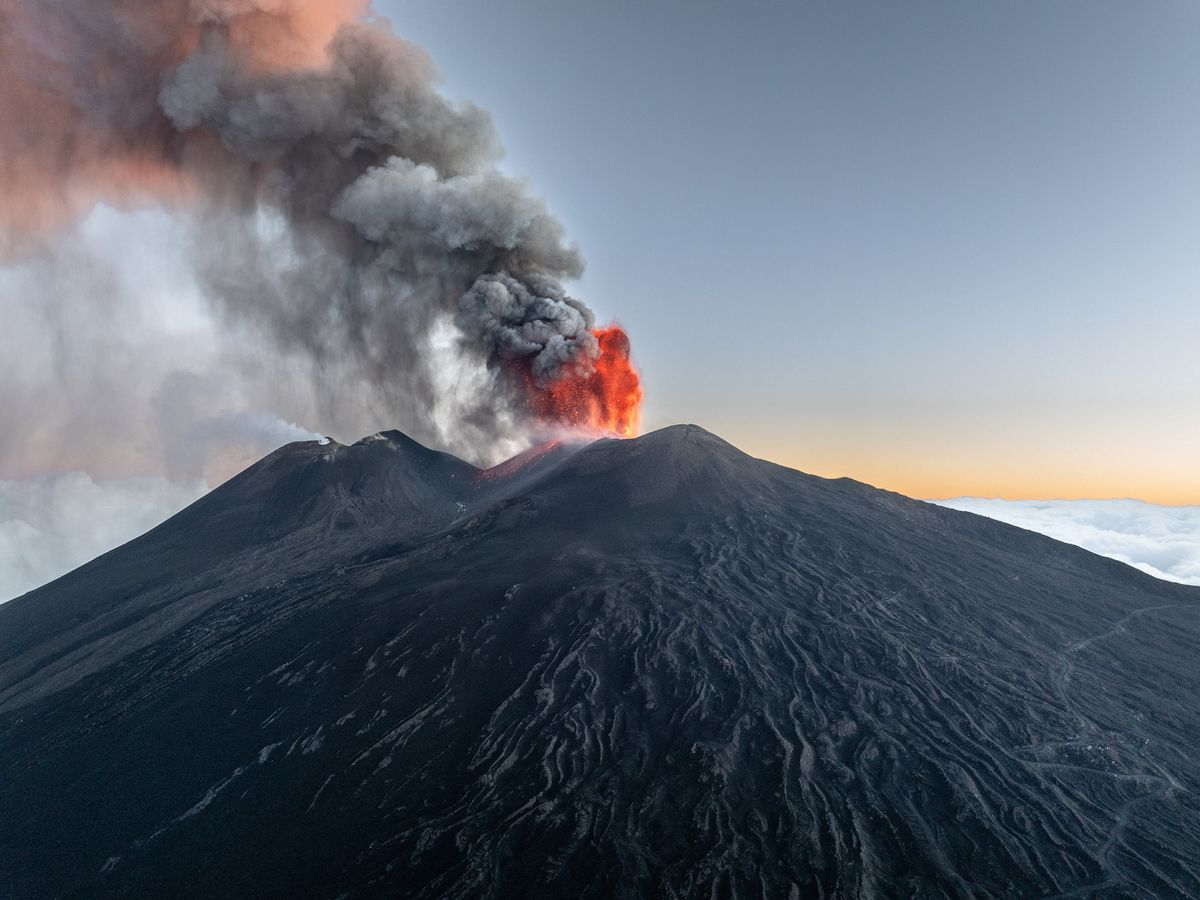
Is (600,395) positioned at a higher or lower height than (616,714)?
higher

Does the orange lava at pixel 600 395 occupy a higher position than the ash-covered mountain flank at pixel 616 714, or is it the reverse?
the orange lava at pixel 600 395

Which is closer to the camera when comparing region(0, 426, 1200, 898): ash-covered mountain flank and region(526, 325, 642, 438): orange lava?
region(0, 426, 1200, 898): ash-covered mountain flank

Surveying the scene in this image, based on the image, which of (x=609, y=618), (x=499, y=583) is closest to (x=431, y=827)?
(x=609, y=618)

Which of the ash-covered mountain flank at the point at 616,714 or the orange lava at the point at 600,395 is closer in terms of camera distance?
the ash-covered mountain flank at the point at 616,714

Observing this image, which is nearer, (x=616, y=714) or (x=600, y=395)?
(x=616, y=714)

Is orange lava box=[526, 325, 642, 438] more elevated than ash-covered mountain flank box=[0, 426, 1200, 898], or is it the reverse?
orange lava box=[526, 325, 642, 438]
